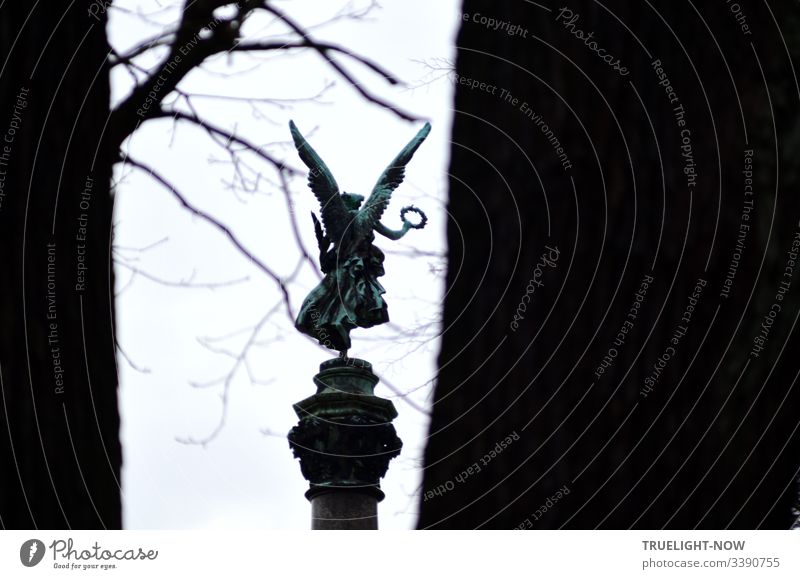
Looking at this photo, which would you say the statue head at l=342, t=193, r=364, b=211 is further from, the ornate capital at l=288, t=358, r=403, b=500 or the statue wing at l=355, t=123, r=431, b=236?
the ornate capital at l=288, t=358, r=403, b=500

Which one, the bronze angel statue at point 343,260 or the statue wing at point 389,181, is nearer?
the bronze angel statue at point 343,260

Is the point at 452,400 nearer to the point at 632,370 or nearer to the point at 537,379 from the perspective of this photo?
the point at 537,379

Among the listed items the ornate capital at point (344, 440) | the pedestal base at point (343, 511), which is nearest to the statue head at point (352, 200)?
the ornate capital at point (344, 440)

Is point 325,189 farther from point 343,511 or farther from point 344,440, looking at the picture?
point 343,511

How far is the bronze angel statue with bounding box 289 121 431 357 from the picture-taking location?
820 centimetres

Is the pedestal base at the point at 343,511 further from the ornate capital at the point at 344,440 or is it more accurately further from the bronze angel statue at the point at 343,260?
the bronze angel statue at the point at 343,260

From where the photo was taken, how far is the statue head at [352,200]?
8445 mm

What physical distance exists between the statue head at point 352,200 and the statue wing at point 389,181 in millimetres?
52

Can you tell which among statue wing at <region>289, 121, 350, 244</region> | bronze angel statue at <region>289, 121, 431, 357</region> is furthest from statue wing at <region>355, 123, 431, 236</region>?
statue wing at <region>289, 121, 350, 244</region>

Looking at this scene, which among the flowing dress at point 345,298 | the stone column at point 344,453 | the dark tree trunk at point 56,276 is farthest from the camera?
the flowing dress at point 345,298

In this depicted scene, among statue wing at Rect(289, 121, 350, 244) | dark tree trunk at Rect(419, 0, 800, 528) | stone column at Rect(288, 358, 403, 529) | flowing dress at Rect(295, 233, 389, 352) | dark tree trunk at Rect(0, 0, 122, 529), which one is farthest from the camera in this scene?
statue wing at Rect(289, 121, 350, 244)

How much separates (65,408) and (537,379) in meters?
2.37

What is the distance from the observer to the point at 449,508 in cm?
701

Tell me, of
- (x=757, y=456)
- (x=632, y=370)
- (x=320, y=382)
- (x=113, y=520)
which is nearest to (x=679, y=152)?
(x=632, y=370)
